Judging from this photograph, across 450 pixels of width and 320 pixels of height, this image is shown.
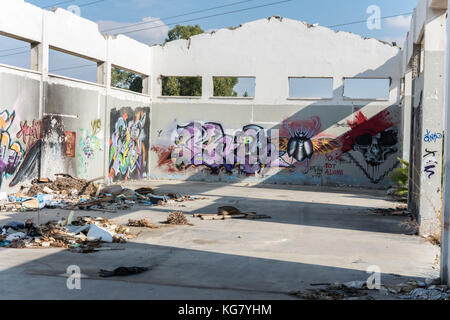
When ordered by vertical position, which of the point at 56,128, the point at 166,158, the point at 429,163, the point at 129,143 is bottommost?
the point at 166,158

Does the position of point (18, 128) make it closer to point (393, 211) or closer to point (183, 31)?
point (393, 211)

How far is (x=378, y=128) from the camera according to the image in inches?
842

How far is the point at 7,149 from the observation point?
14.3 metres

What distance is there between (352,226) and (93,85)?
1128 cm

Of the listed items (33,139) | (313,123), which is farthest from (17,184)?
(313,123)

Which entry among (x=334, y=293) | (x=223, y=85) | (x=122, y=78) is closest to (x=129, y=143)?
(x=334, y=293)

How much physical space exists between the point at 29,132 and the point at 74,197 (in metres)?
2.47

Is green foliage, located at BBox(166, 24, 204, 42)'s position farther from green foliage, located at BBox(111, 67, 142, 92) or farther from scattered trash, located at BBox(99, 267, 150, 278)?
scattered trash, located at BBox(99, 267, 150, 278)

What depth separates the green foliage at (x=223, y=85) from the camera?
1736 inches

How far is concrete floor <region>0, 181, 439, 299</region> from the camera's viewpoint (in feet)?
20.0

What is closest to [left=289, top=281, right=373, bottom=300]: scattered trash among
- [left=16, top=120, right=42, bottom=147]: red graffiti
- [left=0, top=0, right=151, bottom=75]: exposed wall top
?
[left=16, top=120, right=42, bottom=147]: red graffiti

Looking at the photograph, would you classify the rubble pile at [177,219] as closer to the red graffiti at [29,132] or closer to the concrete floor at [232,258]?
the concrete floor at [232,258]

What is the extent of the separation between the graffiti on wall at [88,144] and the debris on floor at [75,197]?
1.23 metres

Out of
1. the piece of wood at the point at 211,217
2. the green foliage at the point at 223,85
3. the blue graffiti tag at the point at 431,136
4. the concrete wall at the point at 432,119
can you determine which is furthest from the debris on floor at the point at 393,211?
the green foliage at the point at 223,85
